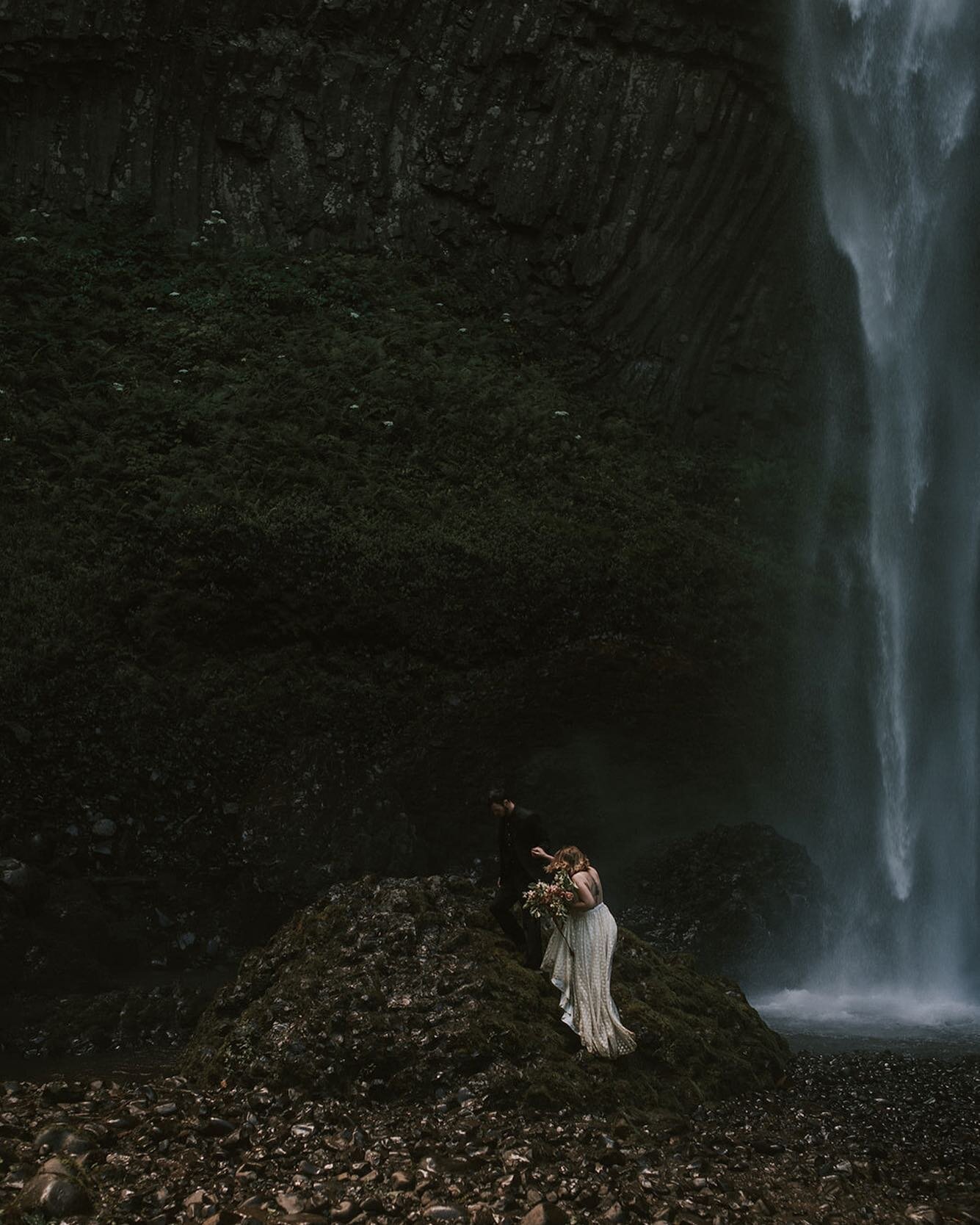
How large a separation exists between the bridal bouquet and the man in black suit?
0.91 ft

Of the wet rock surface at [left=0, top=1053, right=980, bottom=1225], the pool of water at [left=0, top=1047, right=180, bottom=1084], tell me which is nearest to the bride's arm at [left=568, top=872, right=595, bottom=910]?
the wet rock surface at [left=0, top=1053, right=980, bottom=1225]

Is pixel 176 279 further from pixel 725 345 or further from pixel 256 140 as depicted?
pixel 725 345

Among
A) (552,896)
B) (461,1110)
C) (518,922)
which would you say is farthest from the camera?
(518,922)

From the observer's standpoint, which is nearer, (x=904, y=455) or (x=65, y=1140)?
(x=65, y=1140)

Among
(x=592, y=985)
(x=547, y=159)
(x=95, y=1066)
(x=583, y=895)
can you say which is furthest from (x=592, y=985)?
(x=547, y=159)

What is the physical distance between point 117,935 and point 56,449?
7.33 meters

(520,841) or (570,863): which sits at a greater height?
(520,841)

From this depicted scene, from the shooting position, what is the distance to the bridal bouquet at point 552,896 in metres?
8.55

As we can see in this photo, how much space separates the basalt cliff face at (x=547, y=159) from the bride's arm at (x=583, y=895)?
50.9 feet

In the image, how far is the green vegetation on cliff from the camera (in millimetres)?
14344

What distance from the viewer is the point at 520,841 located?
911cm

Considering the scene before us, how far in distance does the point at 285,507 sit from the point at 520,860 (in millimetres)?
8351

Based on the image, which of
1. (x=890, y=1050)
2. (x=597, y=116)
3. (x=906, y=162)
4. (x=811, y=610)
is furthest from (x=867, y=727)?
(x=597, y=116)

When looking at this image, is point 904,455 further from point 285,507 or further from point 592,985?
point 592,985
